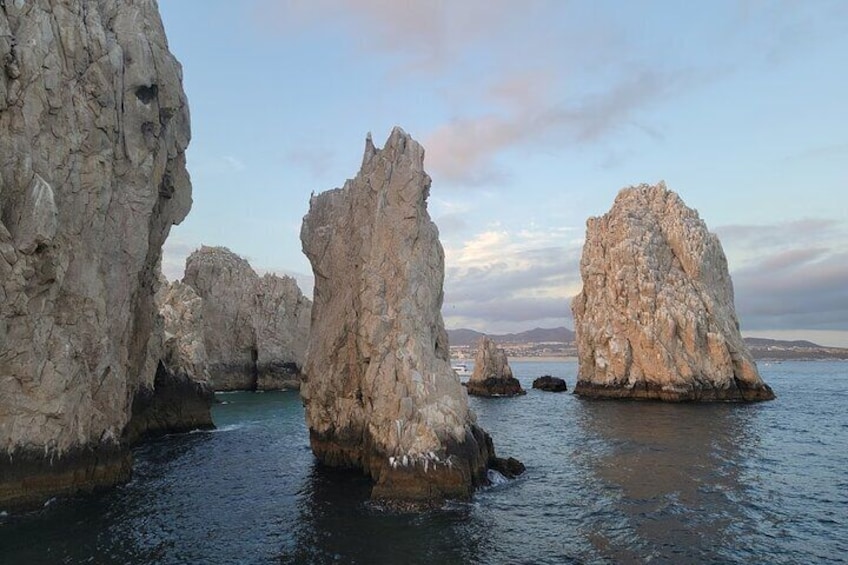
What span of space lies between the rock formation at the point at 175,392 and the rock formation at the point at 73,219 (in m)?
16.1

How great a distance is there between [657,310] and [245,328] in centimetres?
7011

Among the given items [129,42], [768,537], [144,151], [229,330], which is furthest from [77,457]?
[229,330]

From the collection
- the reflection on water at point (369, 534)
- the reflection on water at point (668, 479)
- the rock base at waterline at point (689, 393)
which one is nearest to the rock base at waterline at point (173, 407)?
the reflection on water at point (369, 534)

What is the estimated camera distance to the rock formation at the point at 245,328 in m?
104

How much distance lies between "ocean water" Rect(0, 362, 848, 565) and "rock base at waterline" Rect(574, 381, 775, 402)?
2502 cm

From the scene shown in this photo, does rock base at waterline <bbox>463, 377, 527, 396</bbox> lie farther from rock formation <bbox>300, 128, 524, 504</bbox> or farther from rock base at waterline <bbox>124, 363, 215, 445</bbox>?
rock formation <bbox>300, 128, 524, 504</bbox>

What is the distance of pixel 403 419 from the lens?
99.4ft

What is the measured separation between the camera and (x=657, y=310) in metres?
A: 78.7

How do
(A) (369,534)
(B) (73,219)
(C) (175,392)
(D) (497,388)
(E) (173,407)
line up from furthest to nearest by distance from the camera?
(D) (497,388)
(C) (175,392)
(E) (173,407)
(B) (73,219)
(A) (369,534)

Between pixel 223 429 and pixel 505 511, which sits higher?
pixel 223 429

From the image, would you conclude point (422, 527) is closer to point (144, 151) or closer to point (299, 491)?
point (299, 491)

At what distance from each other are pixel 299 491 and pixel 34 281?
16.6 m

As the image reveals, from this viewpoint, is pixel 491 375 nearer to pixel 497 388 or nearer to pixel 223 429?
pixel 497 388

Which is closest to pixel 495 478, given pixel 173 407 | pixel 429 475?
pixel 429 475
